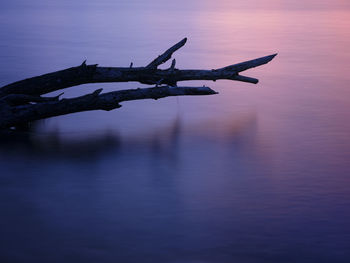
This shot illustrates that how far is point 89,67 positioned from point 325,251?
3.37 metres

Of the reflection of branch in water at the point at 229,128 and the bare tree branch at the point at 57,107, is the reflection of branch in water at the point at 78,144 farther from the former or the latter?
the reflection of branch in water at the point at 229,128

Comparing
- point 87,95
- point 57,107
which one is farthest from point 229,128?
point 57,107

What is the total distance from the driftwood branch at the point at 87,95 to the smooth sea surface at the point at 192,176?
236 mm

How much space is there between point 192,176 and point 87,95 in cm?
145

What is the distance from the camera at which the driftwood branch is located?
6.13 metres

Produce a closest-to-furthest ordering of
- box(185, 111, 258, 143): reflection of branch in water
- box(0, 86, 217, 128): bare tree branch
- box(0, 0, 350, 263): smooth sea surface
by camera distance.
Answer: box(0, 0, 350, 263): smooth sea surface
box(0, 86, 217, 128): bare tree branch
box(185, 111, 258, 143): reflection of branch in water

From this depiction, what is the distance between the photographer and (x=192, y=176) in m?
5.15

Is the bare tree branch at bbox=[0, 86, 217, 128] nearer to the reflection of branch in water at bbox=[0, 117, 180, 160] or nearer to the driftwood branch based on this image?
the driftwood branch

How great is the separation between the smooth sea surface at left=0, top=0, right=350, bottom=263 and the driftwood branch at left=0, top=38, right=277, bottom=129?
9.3 inches

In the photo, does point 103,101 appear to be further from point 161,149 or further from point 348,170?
point 348,170

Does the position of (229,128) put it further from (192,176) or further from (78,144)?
(192,176)

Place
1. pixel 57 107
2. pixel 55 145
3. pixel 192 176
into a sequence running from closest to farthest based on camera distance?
pixel 192 176, pixel 55 145, pixel 57 107

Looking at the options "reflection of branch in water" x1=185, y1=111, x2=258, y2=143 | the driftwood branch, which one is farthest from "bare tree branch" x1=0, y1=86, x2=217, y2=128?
"reflection of branch in water" x1=185, y1=111, x2=258, y2=143

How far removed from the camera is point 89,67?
6.58m
